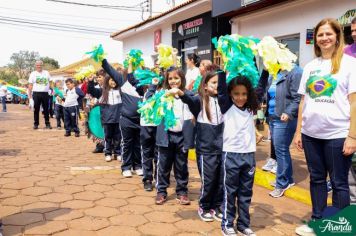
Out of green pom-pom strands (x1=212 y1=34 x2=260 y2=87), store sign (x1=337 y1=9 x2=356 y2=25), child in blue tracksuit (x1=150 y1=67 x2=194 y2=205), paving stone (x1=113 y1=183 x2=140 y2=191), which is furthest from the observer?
store sign (x1=337 y1=9 x2=356 y2=25)

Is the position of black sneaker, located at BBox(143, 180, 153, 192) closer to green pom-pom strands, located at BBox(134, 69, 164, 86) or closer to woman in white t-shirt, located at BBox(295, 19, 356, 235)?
green pom-pom strands, located at BBox(134, 69, 164, 86)

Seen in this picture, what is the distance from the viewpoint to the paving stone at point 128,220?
140 inches

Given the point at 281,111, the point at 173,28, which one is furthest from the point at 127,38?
the point at 281,111

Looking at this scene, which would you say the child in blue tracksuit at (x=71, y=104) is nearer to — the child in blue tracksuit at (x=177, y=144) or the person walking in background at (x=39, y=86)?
the person walking in background at (x=39, y=86)

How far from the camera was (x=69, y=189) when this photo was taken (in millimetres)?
4645

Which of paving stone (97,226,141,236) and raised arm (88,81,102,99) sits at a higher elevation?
raised arm (88,81,102,99)

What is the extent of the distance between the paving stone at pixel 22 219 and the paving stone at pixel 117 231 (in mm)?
712

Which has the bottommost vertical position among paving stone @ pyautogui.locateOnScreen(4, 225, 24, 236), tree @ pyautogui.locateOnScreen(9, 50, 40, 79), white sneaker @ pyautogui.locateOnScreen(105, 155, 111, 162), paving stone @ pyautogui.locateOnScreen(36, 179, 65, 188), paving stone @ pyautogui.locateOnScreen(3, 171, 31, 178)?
paving stone @ pyautogui.locateOnScreen(4, 225, 24, 236)

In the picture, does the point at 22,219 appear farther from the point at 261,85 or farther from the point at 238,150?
the point at 261,85

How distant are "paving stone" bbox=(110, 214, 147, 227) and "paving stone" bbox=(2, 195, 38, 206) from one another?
112 centimetres

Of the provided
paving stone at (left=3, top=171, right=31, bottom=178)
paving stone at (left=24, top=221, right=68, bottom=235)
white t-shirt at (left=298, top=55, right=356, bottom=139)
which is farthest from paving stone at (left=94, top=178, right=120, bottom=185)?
white t-shirt at (left=298, top=55, right=356, bottom=139)

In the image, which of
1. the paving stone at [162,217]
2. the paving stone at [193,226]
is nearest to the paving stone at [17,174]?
the paving stone at [162,217]

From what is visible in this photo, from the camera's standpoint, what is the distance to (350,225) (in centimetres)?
239

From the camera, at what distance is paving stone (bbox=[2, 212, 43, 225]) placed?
11.4ft
